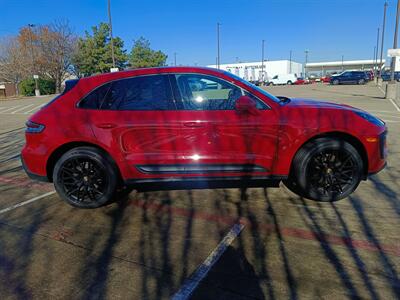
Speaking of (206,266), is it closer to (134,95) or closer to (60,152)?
(134,95)

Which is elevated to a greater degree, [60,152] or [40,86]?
[40,86]

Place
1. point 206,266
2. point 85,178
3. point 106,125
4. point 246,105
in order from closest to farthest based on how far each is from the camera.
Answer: point 206,266
point 246,105
point 106,125
point 85,178

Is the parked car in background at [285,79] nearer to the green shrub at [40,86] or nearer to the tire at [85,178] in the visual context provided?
the green shrub at [40,86]

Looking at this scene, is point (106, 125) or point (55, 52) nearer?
point (106, 125)

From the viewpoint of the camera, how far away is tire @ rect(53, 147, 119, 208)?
4023mm

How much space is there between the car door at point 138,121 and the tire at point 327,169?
61.0 inches

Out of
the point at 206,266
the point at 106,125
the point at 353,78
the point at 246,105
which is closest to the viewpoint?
the point at 206,266

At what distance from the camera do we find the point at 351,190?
4059 millimetres

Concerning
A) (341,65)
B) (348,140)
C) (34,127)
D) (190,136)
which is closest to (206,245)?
(190,136)

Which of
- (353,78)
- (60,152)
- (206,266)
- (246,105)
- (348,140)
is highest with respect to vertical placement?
(353,78)

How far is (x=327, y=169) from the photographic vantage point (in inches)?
158

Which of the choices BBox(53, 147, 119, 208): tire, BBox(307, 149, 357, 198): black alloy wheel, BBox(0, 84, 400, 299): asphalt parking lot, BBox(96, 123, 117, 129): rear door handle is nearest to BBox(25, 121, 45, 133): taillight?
BBox(53, 147, 119, 208): tire

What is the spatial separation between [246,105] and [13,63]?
5428 cm

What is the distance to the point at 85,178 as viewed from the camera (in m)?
4.12
